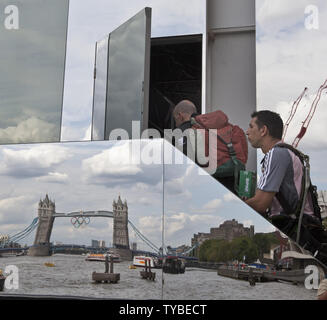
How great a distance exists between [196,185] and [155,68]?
2814 mm

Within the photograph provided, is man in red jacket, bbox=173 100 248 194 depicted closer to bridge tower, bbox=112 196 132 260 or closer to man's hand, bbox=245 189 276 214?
man's hand, bbox=245 189 276 214

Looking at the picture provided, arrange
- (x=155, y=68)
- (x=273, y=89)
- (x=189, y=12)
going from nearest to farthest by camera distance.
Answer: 1. (x=273, y=89)
2. (x=189, y=12)
3. (x=155, y=68)

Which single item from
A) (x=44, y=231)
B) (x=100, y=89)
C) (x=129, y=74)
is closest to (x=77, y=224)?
(x=44, y=231)

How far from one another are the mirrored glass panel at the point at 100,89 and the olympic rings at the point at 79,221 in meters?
2.06

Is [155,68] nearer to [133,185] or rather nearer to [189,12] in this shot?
[189,12]

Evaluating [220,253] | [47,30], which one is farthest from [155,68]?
[220,253]

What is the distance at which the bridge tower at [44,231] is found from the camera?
2.65 metres

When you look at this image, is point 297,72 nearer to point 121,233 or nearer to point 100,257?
point 121,233

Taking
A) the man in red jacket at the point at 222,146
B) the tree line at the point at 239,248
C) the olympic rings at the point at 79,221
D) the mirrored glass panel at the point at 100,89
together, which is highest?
the mirrored glass panel at the point at 100,89

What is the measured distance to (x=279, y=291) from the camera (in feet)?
8.36

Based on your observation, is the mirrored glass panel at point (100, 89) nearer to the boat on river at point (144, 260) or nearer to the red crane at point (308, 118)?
the red crane at point (308, 118)

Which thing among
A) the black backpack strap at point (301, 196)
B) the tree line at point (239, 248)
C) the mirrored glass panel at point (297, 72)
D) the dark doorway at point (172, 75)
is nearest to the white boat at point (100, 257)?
the tree line at point (239, 248)

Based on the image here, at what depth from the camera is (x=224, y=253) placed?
2.55 m

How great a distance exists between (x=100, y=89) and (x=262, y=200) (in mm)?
2179
